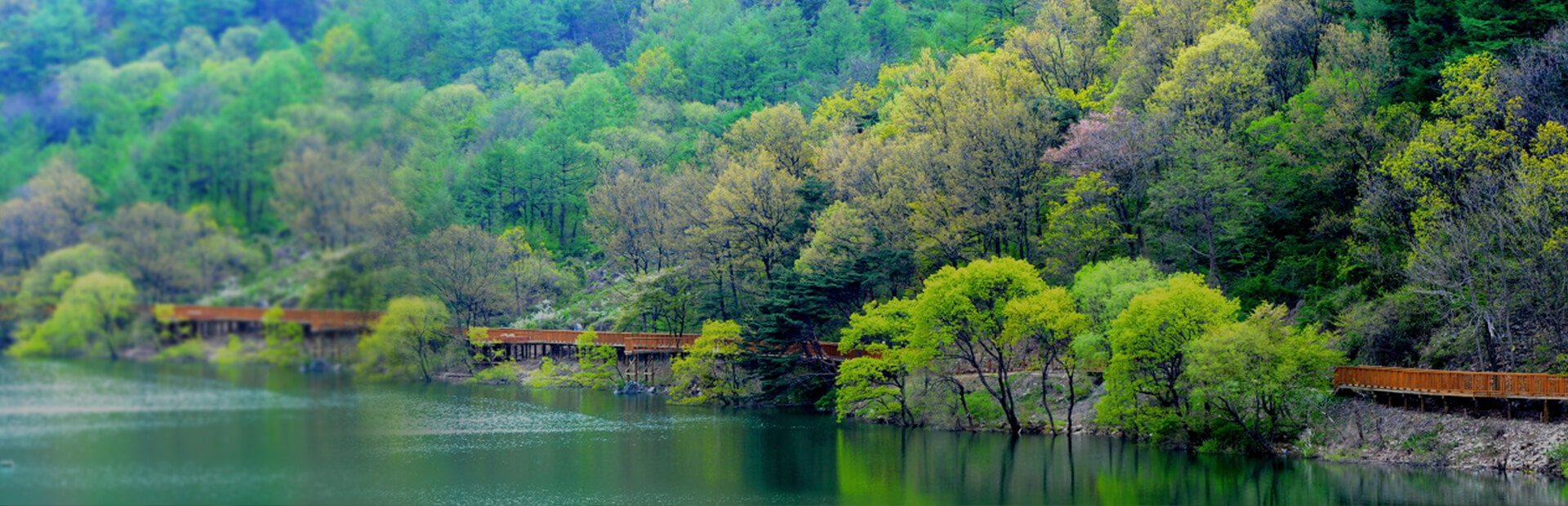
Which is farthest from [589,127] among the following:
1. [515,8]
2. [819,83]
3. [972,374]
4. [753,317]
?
[972,374]

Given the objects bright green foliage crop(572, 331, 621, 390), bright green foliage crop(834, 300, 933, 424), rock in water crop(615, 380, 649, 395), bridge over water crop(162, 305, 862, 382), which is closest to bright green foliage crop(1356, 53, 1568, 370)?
bright green foliage crop(834, 300, 933, 424)

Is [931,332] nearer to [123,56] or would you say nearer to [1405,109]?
[1405,109]

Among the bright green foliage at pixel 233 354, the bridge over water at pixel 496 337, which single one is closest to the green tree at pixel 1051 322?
the bridge over water at pixel 496 337

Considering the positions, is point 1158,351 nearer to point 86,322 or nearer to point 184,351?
point 184,351

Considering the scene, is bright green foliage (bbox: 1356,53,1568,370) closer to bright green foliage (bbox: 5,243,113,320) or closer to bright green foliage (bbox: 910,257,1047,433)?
bright green foliage (bbox: 910,257,1047,433)

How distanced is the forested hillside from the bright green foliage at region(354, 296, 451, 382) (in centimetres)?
147

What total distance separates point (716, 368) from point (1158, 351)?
2329 cm

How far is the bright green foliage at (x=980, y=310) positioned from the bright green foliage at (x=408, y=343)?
1773cm

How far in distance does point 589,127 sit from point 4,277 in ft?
267

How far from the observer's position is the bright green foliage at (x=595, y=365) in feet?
227

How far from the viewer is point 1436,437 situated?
39500mm

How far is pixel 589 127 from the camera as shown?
102 metres

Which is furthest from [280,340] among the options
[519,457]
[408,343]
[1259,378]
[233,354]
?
[1259,378]

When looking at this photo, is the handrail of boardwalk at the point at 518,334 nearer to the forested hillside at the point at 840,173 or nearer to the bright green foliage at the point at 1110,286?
the forested hillside at the point at 840,173
